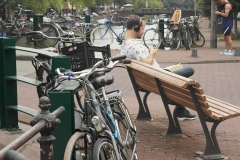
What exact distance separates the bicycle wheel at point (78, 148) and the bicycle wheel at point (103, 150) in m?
0.10

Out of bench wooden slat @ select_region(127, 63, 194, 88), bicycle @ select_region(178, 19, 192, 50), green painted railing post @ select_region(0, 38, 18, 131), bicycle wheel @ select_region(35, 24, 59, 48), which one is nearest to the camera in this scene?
bench wooden slat @ select_region(127, 63, 194, 88)

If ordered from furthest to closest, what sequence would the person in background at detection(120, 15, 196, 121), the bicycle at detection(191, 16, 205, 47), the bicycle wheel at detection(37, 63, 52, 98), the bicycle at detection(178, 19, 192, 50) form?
1. the bicycle at detection(191, 16, 205, 47)
2. the bicycle at detection(178, 19, 192, 50)
3. the person in background at detection(120, 15, 196, 121)
4. the bicycle wheel at detection(37, 63, 52, 98)

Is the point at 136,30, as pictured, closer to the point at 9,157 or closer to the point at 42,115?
the point at 42,115

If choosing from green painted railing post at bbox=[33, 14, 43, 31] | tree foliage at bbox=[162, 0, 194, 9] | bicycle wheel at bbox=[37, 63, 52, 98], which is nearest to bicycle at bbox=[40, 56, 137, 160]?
bicycle wheel at bbox=[37, 63, 52, 98]

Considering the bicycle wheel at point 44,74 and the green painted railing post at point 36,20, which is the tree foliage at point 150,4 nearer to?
the green painted railing post at point 36,20

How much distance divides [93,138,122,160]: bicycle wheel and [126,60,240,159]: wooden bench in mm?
1205

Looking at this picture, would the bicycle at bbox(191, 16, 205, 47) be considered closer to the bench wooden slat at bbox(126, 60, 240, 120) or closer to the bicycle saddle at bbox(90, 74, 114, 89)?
the bench wooden slat at bbox(126, 60, 240, 120)

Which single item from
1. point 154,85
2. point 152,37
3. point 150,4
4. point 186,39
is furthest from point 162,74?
point 150,4

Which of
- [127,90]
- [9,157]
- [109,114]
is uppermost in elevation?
[9,157]

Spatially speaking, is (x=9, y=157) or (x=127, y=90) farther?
(x=127, y=90)

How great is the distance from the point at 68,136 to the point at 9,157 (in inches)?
84.9

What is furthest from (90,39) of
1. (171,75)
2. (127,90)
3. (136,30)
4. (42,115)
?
(42,115)

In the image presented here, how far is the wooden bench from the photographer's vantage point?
16.4 ft

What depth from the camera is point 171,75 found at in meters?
5.25
